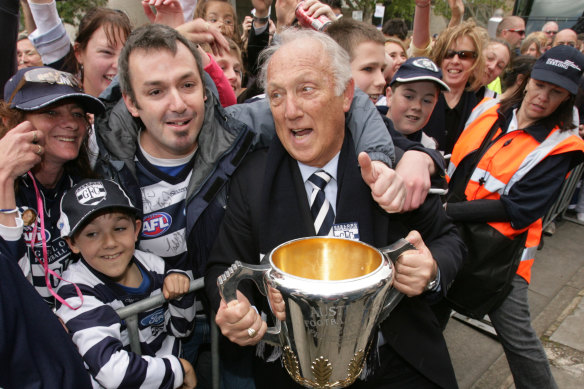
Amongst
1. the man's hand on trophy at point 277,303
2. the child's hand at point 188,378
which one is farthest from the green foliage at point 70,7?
the man's hand on trophy at point 277,303

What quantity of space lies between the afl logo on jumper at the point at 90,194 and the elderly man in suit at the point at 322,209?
56 centimetres

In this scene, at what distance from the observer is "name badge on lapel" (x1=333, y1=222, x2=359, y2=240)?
1.63m

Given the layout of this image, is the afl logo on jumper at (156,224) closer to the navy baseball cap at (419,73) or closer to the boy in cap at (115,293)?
the boy in cap at (115,293)

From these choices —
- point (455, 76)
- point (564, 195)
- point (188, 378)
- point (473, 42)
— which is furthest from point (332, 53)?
point (564, 195)

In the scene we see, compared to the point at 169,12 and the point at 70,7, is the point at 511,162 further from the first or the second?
the point at 70,7

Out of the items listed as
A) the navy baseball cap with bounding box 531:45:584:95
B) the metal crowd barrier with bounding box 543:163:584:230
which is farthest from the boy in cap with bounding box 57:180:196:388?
the metal crowd barrier with bounding box 543:163:584:230

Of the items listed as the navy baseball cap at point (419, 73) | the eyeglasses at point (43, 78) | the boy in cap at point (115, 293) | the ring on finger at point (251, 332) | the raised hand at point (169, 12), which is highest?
the raised hand at point (169, 12)

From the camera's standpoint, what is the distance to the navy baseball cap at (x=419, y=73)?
2.69 m

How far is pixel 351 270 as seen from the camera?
139 cm

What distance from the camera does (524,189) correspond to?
2611 mm

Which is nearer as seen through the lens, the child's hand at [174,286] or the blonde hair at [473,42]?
the child's hand at [174,286]

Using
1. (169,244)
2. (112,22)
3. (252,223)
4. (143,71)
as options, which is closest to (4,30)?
(112,22)

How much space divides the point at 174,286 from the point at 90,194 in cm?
55

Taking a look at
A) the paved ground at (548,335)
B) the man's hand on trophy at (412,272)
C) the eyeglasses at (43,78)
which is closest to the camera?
the man's hand on trophy at (412,272)
